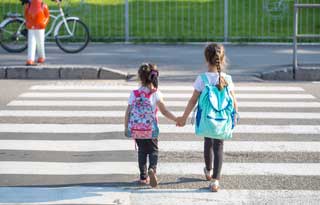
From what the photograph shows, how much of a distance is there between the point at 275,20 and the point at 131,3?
11.0 feet

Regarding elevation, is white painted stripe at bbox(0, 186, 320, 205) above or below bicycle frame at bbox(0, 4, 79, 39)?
below

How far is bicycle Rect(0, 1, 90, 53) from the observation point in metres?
17.7

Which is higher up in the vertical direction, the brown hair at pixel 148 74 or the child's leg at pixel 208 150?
the brown hair at pixel 148 74

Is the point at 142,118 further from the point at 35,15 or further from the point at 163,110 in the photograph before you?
the point at 35,15

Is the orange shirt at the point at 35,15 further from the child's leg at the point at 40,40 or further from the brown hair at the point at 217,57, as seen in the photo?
the brown hair at the point at 217,57

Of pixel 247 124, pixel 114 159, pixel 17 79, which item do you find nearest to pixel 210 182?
pixel 114 159

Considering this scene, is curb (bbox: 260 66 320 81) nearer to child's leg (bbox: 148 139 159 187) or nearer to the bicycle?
the bicycle

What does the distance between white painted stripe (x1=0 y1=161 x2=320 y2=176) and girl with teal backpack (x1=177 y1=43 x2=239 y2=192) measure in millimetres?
709

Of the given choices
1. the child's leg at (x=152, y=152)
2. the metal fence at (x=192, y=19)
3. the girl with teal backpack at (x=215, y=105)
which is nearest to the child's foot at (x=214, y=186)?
the girl with teal backpack at (x=215, y=105)

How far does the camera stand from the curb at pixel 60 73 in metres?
15.4

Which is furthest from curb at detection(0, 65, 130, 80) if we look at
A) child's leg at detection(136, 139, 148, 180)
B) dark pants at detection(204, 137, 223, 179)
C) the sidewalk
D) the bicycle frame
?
dark pants at detection(204, 137, 223, 179)

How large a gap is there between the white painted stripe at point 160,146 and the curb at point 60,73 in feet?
17.9

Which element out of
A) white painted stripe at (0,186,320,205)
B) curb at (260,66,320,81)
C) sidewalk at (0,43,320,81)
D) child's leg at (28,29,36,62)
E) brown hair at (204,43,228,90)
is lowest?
white painted stripe at (0,186,320,205)

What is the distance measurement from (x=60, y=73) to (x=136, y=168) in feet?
23.3
